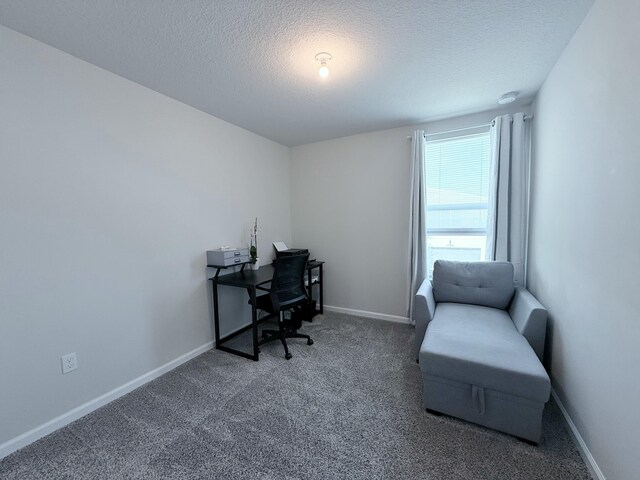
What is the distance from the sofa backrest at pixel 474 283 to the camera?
7.79 feet

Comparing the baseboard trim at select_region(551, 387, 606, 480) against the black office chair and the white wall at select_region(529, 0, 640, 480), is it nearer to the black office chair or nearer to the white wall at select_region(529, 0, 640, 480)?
the white wall at select_region(529, 0, 640, 480)

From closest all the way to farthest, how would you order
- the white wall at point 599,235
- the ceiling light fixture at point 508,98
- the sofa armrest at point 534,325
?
the white wall at point 599,235, the sofa armrest at point 534,325, the ceiling light fixture at point 508,98

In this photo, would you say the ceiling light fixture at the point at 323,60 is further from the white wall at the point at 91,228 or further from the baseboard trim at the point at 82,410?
the baseboard trim at the point at 82,410

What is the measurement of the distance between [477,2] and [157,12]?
1675mm

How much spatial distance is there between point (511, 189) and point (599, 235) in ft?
4.56

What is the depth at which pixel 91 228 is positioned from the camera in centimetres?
183

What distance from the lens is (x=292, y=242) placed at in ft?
13.1

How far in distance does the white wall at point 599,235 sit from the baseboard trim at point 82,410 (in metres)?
2.90

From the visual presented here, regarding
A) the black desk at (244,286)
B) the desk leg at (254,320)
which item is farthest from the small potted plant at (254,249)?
the desk leg at (254,320)

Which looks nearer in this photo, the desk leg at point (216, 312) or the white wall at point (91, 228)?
the white wall at point (91, 228)

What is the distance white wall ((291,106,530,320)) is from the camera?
3229 millimetres

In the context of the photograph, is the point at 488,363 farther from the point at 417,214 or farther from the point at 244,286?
the point at 244,286

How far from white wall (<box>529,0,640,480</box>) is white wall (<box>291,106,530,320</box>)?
137 centimetres

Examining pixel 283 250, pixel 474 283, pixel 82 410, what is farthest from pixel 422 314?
pixel 82 410
